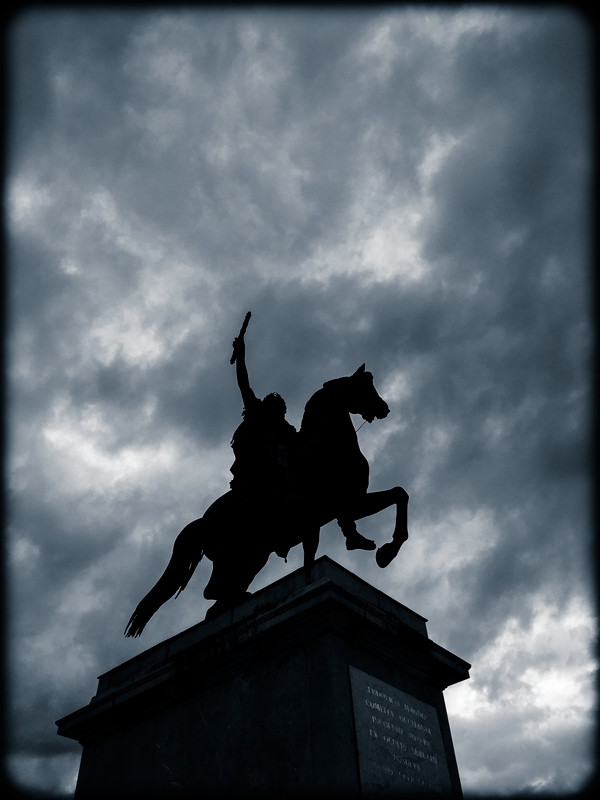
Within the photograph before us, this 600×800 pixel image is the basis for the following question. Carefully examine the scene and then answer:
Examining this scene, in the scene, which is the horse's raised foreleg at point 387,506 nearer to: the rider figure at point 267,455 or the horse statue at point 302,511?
the horse statue at point 302,511

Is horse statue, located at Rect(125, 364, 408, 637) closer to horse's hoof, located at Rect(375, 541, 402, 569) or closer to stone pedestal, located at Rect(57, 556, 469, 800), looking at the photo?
horse's hoof, located at Rect(375, 541, 402, 569)

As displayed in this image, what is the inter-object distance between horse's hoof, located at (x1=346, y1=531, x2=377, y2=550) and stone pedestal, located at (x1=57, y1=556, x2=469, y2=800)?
1.18 m

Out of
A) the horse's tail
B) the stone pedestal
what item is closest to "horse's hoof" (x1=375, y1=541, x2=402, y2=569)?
the stone pedestal

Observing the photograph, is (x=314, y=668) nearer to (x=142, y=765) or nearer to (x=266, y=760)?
(x=266, y=760)

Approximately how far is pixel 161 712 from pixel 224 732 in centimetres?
116

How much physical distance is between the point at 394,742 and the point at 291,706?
97 cm

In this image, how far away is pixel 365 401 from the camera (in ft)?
30.3

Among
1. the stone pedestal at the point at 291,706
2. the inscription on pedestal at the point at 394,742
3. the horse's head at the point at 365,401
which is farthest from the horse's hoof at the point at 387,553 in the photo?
the horse's head at the point at 365,401

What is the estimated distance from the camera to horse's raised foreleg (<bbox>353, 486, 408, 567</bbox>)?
25.2ft

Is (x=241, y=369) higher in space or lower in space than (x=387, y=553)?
higher

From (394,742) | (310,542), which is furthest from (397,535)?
(394,742)

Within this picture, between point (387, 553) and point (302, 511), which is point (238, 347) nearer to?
point (302, 511)

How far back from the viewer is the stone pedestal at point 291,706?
18.6ft

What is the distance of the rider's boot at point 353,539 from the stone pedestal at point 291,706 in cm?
119
